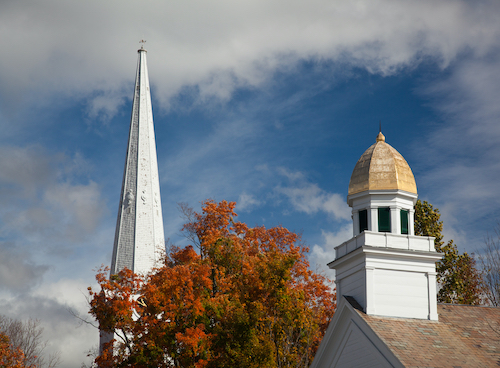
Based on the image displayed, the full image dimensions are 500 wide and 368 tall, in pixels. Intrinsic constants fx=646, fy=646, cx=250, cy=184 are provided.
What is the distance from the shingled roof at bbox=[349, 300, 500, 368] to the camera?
26.2 meters

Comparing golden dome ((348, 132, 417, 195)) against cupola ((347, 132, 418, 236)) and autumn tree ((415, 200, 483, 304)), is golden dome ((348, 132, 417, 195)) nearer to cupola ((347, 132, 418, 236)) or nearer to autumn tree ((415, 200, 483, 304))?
cupola ((347, 132, 418, 236))

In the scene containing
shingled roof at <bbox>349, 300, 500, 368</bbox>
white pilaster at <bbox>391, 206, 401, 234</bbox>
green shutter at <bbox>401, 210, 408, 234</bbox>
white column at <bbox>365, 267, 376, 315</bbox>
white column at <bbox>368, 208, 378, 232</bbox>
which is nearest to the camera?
shingled roof at <bbox>349, 300, 500, 368</bbox>

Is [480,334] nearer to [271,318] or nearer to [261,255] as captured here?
[271,318]

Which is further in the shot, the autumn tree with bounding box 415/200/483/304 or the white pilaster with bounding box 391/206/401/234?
the autumn tree with bounding box 415/200/483/304

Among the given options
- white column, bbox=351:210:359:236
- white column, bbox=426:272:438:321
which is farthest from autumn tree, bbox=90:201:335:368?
white column, bbox=426:272:438:321

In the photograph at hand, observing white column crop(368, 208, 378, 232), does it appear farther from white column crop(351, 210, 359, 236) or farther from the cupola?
white column crop(351, 210, 359, 236)

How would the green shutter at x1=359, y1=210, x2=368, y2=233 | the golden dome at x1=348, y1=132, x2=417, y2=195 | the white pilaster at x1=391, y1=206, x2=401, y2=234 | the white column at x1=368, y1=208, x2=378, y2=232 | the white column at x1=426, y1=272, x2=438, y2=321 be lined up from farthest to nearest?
the green shutter at x1=359, y1=210, x2=368, y2=233, the golden dome at x1=348, y1=132, x2=417, y2=195, the white column at x1=368, y1=208, x2=378, y2=232, the white pilaster at x1=391, y1=206, x2=401, y2=234, the white column at x1=426, y1=272, x2=438, y2=321

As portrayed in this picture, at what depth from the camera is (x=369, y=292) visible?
3030 centimetres

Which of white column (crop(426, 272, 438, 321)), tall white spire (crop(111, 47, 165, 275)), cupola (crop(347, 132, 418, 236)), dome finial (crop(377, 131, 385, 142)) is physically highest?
tall white spire (crop(111, 47, 165, 275))

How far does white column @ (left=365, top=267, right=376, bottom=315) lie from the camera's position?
3002cm

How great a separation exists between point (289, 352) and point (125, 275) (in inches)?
414

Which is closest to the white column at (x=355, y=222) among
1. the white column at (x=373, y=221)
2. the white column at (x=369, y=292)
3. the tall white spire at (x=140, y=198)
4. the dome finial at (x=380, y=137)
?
the white column at (x=373, y=221)

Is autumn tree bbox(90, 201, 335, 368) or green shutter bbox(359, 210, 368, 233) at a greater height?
green shutter bbox(359, 210, 368, 233)

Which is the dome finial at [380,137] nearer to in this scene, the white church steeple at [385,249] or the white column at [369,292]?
the white church steeple at [385,249]
